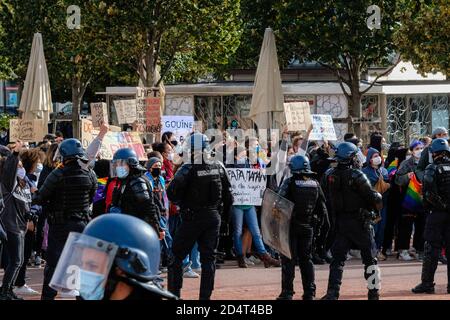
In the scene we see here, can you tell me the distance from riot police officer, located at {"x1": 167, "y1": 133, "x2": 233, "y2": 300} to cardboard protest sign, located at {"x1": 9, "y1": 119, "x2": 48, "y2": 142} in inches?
398

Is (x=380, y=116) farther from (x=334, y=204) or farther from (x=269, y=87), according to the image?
(x=334, y=204)

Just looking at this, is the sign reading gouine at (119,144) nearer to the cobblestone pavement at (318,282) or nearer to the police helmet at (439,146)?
the cobblestone pavement at (318,282)

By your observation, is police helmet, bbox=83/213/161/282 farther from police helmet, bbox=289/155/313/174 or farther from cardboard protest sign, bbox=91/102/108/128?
cardboard protest sign, bbox=91/102/108/128

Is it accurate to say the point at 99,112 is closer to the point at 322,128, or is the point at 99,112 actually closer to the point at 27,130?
the point at 27,130

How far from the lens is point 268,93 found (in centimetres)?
1944

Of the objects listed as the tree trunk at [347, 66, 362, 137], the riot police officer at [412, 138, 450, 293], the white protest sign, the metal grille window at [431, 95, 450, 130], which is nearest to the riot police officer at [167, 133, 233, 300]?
the riot police officer at [412, 138, 450, 293]

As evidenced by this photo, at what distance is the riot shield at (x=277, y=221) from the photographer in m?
11.0

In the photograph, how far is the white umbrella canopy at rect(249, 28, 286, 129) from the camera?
759 inches

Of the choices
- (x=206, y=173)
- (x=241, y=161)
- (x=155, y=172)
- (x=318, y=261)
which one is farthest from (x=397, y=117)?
(x=206, y=173)

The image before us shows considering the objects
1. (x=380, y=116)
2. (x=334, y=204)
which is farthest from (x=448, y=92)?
(x=334, y=204)

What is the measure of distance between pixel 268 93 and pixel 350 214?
860cm
